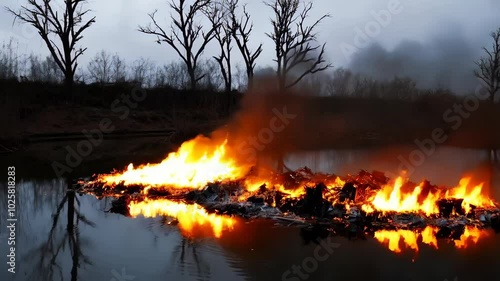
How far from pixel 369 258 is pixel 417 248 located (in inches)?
47.6

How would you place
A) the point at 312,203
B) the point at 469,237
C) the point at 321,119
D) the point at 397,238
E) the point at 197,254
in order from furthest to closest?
1. the point at 321,119
2. the point at 312,203
3. the point at 469,237
4. the point at 397,238
5. the point at 197,254

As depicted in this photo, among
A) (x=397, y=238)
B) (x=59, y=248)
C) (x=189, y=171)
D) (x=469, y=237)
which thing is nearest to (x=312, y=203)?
(x=397, y=238)

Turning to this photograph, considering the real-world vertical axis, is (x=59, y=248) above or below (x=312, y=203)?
below

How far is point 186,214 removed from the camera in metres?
10.5

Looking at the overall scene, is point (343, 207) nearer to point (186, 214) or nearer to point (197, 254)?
point (186, 214)

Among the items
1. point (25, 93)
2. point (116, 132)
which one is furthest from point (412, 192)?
point (25, 93)

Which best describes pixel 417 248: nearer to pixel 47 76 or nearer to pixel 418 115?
pixel 418 115

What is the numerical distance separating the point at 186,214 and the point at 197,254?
9.73 feet

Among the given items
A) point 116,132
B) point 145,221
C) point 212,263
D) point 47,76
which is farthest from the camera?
point 47,76

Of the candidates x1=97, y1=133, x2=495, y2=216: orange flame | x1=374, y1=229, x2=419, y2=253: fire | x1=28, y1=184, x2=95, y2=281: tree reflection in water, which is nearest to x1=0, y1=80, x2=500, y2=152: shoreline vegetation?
x1=97, y1=133, x2=495, y2=216: orange flame

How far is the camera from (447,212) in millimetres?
9977

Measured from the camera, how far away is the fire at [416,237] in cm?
844

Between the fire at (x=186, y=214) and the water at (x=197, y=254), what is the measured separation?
0.27 meters

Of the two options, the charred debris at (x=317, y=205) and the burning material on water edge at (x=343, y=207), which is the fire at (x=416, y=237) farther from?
the charred debris at (x=317, y=205)
